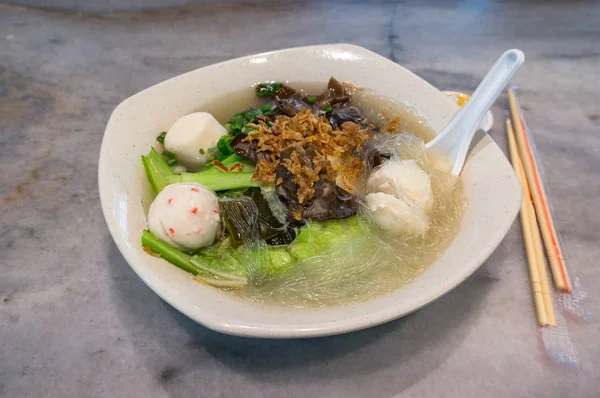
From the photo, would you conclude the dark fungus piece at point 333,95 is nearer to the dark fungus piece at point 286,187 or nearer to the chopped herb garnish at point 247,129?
the chopped herb garnish at point 247,129

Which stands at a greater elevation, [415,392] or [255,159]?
[255,159]

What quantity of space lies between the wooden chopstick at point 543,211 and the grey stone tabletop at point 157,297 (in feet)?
0.32

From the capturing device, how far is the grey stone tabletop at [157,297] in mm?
1349

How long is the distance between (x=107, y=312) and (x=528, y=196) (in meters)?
1.74

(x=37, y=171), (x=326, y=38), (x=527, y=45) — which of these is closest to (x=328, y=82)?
(x=326, y=38)

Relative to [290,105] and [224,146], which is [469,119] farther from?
[224,146]

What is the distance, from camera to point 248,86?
199 centimetres

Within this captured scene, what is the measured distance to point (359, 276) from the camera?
1403mm

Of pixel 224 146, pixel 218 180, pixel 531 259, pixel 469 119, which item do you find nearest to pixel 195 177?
pixel 218 180

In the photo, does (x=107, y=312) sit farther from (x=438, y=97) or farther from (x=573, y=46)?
(x=573, y=46)

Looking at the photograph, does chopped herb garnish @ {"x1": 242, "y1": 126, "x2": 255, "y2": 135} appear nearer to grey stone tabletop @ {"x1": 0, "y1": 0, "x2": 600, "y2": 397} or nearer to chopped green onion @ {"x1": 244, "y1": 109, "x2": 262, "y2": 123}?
chopped green onion @ {"x1": 244, "y1": 109, "x2": 262, "y2": 123}

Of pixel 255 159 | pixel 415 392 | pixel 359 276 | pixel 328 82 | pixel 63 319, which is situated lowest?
pixel 63 319

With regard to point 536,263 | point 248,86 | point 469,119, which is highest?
point 469,119

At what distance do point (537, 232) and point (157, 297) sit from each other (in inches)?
58.3
